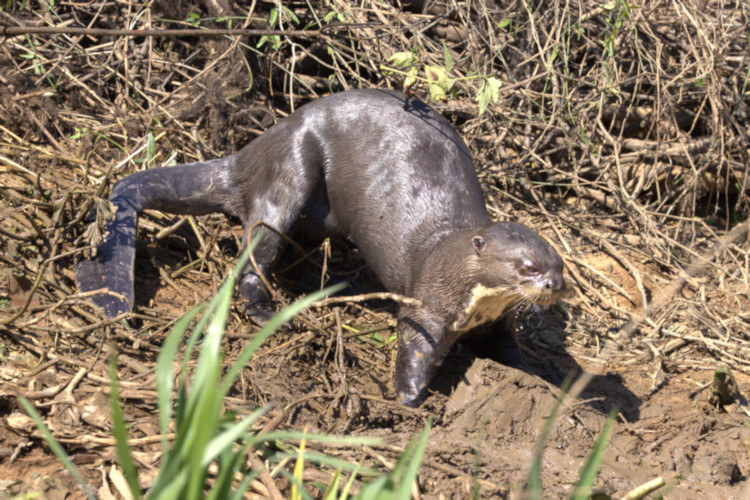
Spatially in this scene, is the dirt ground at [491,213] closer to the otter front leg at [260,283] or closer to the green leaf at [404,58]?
the otter front leg at [260,283]

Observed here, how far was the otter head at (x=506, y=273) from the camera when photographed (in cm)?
298

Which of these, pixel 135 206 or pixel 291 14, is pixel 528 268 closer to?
pixel 135 206

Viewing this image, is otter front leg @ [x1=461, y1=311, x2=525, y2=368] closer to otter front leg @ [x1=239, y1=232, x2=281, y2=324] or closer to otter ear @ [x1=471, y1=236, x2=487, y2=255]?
otter ear @ [x1=471, y1=236, x2=487, y2=255]

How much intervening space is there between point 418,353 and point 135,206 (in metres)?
1.44

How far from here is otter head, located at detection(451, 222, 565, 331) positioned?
2984 millimetres

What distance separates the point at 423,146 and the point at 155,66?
7.25 ft

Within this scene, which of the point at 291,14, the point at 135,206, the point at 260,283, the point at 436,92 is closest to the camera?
the point at 436,92

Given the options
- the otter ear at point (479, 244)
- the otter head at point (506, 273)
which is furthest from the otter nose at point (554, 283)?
the otter ear at point (479, 244)

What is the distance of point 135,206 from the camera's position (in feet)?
11.6

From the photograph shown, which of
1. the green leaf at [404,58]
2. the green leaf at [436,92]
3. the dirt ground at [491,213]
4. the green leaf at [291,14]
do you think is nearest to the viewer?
the dirt ground at [491,213]

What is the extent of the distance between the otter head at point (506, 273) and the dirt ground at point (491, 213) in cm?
23

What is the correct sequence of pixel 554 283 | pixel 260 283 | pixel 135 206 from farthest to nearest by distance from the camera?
pixel 260 283 → pixel 135 206 → pixel 554 283

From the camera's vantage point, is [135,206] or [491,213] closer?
[135,206]

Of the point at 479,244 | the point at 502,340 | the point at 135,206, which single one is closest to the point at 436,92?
the point at 479,244
